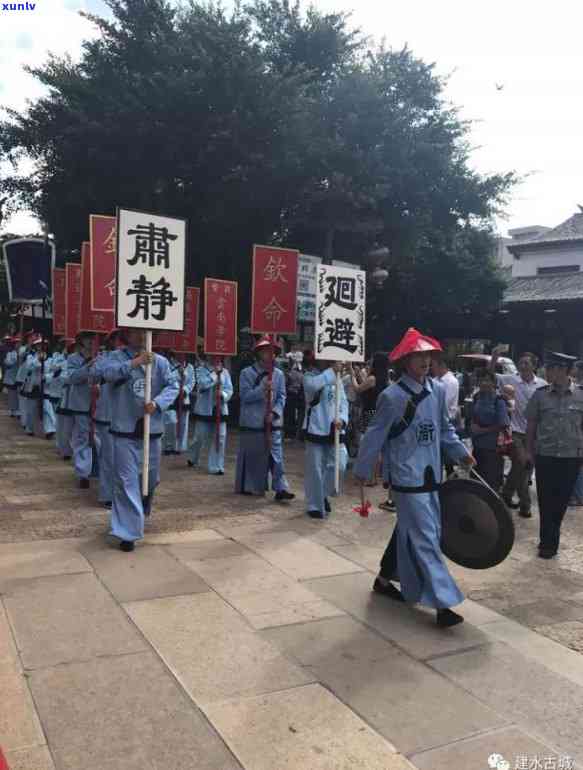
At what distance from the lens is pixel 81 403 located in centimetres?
911

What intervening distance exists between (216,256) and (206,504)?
10045 millimetres

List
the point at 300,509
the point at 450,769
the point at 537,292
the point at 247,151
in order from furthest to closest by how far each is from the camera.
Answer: the point at 537,292
the point at 247,151
the point at 300,509
the point at 450,769

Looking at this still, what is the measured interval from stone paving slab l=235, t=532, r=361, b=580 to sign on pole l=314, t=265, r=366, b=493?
5.00 feet

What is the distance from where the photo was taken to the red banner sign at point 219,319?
9828mm

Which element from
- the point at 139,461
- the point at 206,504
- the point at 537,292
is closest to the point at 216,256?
the point at 206,504

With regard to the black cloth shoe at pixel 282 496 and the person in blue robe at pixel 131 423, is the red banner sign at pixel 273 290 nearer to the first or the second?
the black cloth shoe at pixel 282 496

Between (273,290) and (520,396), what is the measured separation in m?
3.18

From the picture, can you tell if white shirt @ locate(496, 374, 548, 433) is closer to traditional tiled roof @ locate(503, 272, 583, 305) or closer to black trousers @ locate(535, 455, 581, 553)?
black trousers @ locate(535, 455, 581, 553)

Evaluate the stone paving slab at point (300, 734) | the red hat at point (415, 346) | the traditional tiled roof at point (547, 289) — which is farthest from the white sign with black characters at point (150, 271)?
the traditional tiled roof at point (547, 289)

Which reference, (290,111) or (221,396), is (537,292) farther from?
(221,396)

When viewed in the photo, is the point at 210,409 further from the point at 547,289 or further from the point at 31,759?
the point at 547,289

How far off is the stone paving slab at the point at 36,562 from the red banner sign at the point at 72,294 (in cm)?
449

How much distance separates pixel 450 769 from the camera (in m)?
2.79

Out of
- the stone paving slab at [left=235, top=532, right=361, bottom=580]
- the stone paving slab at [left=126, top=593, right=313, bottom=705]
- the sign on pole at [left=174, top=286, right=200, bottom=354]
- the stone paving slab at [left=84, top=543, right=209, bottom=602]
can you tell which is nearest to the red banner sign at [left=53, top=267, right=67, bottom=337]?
the sign on pole at [left=174, top=286, right=200, bottom=354]
